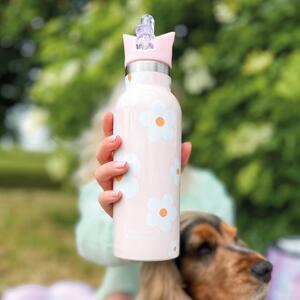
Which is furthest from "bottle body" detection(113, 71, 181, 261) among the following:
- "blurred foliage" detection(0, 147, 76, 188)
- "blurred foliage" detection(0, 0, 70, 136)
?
"blurred foliage" detection(0, 0, 70, 136)

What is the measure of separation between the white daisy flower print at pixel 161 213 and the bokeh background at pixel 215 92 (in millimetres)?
1735

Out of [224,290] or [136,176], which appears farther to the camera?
[224,290]

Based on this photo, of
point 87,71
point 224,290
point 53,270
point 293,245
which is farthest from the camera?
point 53,270

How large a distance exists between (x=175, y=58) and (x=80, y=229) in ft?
7.08

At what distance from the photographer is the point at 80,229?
1.98 metres

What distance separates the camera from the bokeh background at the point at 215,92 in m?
3.04

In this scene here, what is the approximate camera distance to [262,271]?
1.35 m

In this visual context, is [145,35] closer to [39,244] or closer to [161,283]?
[161,283]

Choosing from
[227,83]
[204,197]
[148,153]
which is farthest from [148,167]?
[227,83]

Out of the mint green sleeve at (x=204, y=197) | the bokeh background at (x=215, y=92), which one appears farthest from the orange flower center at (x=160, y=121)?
the bokeh background at (x=215, y=92)

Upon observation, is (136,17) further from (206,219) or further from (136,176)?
(136,176)

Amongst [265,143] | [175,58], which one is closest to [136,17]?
[175,58]

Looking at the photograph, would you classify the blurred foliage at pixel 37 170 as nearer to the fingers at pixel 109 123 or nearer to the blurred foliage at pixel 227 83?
the blurred foliage at pixel 227 83

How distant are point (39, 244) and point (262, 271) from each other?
4687mm
